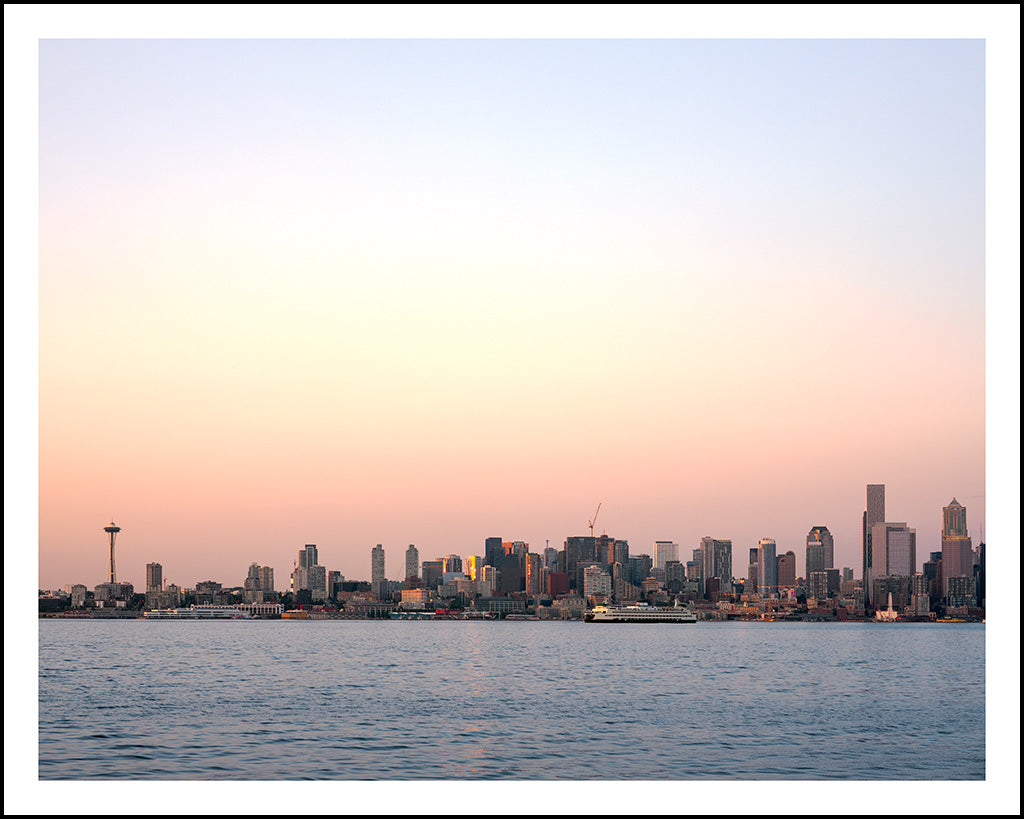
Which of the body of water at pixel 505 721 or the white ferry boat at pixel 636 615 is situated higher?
the body of water at pixel 505 721

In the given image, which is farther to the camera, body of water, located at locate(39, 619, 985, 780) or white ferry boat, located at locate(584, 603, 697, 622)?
white ferry boat, located at locate(584, 603, 697, 622)

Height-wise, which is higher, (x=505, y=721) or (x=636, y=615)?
(x=505, y=721)

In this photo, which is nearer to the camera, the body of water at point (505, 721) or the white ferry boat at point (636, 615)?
the body of water at point (505, 721)

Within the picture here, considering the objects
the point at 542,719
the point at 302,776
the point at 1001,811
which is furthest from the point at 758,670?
the point at 1001,811

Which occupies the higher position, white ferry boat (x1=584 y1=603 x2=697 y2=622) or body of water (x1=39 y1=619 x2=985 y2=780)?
body of water (x1=39 y1=619 x2=985 y2=780)
